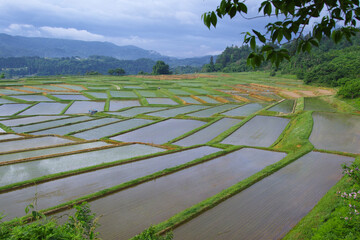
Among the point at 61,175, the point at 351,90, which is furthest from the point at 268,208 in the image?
the point at 351,90

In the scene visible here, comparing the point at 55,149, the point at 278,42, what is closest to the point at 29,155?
the point at 55,149

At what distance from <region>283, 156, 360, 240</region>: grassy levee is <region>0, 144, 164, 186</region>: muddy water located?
7.57m

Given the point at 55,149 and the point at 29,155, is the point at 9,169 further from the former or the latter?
the point at 55,149

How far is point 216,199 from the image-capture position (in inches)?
265

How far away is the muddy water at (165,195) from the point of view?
225 inches

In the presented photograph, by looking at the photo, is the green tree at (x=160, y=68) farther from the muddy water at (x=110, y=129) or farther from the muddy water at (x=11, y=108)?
the muddy water at (x=110, y=129)

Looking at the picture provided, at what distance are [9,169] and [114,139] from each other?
6388 millimetres

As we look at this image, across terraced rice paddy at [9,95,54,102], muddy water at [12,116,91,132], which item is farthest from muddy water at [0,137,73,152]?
terraced rice paddy at [9,95,54,102]

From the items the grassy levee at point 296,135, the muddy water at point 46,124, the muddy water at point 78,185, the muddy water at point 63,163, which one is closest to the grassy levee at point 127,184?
the muddy water at point 78,185

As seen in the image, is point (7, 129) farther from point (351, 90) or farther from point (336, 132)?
point (351, 90)

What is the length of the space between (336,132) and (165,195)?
39.8 ft

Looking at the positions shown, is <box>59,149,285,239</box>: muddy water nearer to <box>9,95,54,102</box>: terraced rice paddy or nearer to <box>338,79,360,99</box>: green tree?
<box>338,79,360,99</box>: green tree

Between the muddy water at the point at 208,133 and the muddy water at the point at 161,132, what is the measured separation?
3.49 feet

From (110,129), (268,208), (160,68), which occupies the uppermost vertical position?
(160,68)
